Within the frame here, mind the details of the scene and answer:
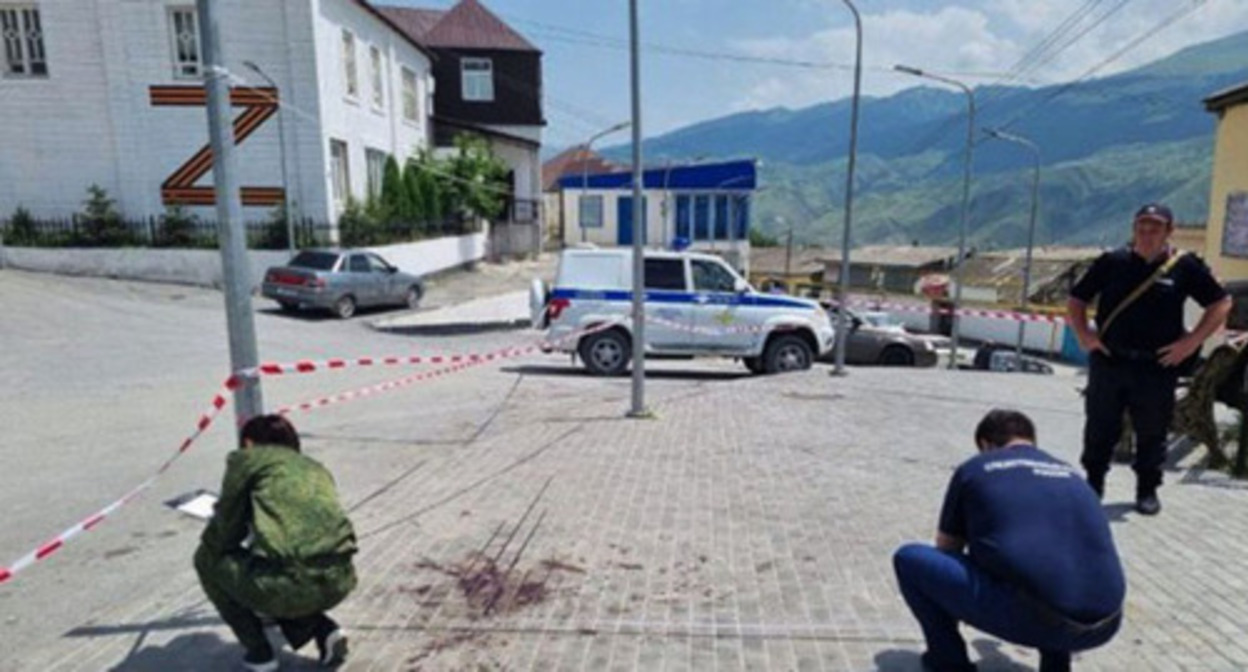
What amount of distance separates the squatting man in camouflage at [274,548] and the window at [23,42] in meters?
25.0

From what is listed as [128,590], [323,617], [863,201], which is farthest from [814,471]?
[863,201]

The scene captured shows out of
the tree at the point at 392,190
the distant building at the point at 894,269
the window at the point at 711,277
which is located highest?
the tree at the point at 392,190

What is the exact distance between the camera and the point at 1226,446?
254 inches

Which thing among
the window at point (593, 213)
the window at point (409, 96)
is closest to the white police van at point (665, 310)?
the window at point (409, 96)

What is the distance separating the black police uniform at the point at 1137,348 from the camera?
4.41 meters

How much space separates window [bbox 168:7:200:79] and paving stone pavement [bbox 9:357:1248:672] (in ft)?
60.1

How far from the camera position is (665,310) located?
11.7 metres

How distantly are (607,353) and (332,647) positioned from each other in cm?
879

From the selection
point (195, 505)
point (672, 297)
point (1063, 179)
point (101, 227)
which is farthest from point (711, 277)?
point (1063, 179)

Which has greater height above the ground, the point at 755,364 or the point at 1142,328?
the point at 1142,328

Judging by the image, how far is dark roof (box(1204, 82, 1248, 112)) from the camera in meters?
17.1

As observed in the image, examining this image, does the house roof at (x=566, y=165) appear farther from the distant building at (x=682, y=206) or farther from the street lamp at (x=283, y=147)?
the street lamp at (x=283, y=147)

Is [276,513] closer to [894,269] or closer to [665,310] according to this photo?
[665,310]

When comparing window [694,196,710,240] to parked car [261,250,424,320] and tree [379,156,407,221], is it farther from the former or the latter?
parked car [261,250,424,320]
